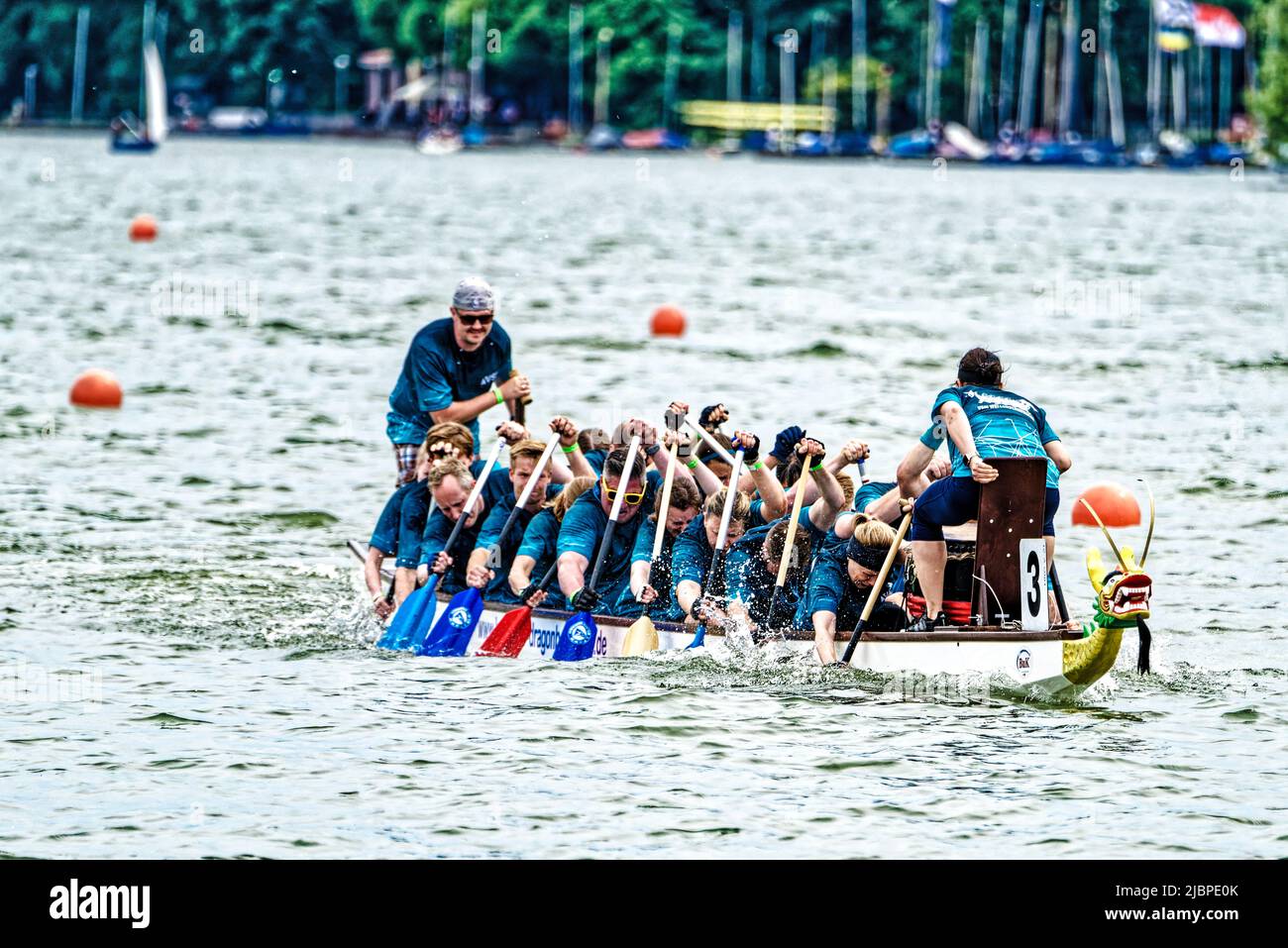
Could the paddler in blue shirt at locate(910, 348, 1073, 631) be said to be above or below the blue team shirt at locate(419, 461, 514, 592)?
above

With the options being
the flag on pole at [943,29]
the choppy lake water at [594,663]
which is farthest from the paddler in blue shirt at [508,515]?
the flag on pole at [943,29]

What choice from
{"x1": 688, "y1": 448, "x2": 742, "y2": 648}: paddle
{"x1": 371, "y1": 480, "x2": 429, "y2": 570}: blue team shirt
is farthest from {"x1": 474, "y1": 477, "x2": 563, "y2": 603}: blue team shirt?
{"x1": 688, "y1": 448, "x2": 742, "y2": 648}: paddle

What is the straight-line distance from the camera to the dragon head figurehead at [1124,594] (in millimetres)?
13758

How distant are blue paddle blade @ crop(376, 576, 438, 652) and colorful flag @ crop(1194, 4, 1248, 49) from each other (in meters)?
85.4

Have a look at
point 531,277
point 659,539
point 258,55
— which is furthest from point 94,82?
point 659,539

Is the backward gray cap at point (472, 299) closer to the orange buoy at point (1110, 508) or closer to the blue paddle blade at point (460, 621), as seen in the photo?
the blue paddle blade at point (460, 621)

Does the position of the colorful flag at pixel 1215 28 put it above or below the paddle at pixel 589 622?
above

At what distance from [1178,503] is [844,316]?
2052 cm

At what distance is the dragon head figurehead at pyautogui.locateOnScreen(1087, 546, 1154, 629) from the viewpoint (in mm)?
13758

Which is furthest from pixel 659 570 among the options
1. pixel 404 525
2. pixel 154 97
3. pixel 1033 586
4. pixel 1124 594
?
pixel 154 97

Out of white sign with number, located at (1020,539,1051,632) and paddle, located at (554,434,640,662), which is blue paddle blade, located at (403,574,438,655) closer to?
paddle, located at (554,434,640,662)

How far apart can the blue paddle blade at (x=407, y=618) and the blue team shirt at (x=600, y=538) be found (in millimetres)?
1086

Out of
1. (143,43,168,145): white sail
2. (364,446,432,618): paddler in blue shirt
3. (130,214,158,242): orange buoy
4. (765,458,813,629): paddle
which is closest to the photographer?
(765,458,813,629): paddle

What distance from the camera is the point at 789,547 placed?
14836 mm
